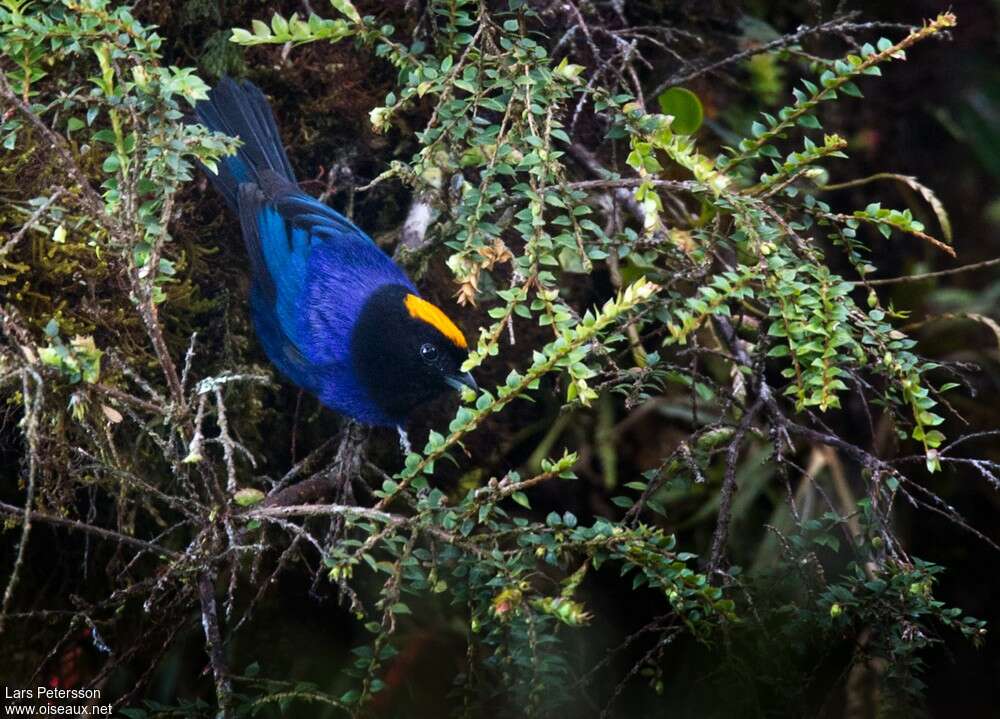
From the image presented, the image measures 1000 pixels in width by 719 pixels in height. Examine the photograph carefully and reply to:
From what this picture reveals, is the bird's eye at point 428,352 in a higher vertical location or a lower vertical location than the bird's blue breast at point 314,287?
lower

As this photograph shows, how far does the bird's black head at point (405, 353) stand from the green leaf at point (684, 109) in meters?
1.04

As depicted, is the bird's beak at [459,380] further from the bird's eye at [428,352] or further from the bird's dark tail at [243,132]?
the bird's dark tail at [243,132]

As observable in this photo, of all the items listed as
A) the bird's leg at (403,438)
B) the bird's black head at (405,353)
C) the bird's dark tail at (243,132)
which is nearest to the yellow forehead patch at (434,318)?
the bird's black head at (405,353)

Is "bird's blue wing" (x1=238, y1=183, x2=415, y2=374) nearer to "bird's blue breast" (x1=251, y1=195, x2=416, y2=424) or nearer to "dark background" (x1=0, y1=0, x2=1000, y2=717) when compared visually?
"bird's blue breast" (x1=251, y1=195, x2=416, y2=424)

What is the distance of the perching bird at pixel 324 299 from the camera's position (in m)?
3.25

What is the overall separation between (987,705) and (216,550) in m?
2.93

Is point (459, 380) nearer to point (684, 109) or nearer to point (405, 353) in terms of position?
point (405, 353)

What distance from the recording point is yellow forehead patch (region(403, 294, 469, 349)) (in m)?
3.20

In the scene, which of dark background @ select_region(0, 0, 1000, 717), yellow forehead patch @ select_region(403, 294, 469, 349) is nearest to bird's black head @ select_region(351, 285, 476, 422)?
yellow forehead patch @ select_region(403, 294, 469, 349)

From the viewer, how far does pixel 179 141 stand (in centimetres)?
215

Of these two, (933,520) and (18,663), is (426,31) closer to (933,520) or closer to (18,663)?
(18,663)

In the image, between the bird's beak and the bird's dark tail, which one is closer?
the bird's beak

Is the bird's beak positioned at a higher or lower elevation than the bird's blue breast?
lower

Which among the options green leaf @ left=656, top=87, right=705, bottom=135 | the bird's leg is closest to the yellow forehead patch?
the bird's leg
